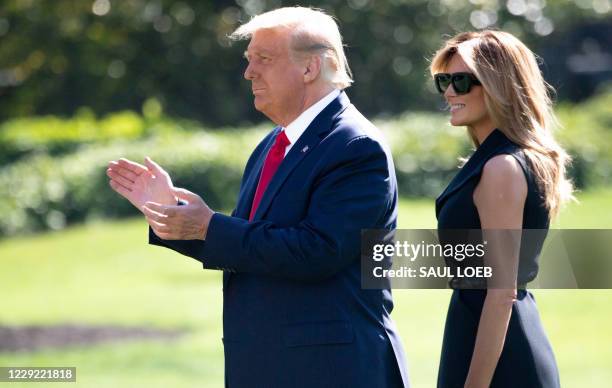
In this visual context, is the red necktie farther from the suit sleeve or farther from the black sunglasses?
the black sunglasses

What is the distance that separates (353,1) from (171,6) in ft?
18.6

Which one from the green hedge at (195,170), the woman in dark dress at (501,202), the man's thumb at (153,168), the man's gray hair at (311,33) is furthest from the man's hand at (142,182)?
the green hedge at (195,170)

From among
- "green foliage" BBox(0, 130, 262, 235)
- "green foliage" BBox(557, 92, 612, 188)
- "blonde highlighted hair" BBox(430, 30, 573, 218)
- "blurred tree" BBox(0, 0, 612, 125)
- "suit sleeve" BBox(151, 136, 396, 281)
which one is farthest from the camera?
"blurred tree" BBox(0, 0, 612, 125)

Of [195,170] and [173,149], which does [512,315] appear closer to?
[195,170]

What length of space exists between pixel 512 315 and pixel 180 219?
110 cm

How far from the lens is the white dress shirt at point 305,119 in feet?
11.7

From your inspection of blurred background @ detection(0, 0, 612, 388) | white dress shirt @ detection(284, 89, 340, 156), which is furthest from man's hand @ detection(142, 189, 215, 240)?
blurred background @ detection(0, 0, 612, 388)

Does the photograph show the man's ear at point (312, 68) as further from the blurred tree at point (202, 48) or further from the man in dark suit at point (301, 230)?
the blurred tree at point (202, 48)

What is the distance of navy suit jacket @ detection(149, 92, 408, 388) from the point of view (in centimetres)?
329

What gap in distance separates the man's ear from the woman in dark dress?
1.50 feet

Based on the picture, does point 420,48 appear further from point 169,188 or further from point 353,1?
point 169,188

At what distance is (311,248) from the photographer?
3.26 meters

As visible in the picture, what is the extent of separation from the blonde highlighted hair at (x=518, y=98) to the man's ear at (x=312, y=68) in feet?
1.58

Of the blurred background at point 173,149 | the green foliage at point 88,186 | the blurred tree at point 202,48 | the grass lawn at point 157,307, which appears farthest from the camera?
the blurred tree at point 202,48
